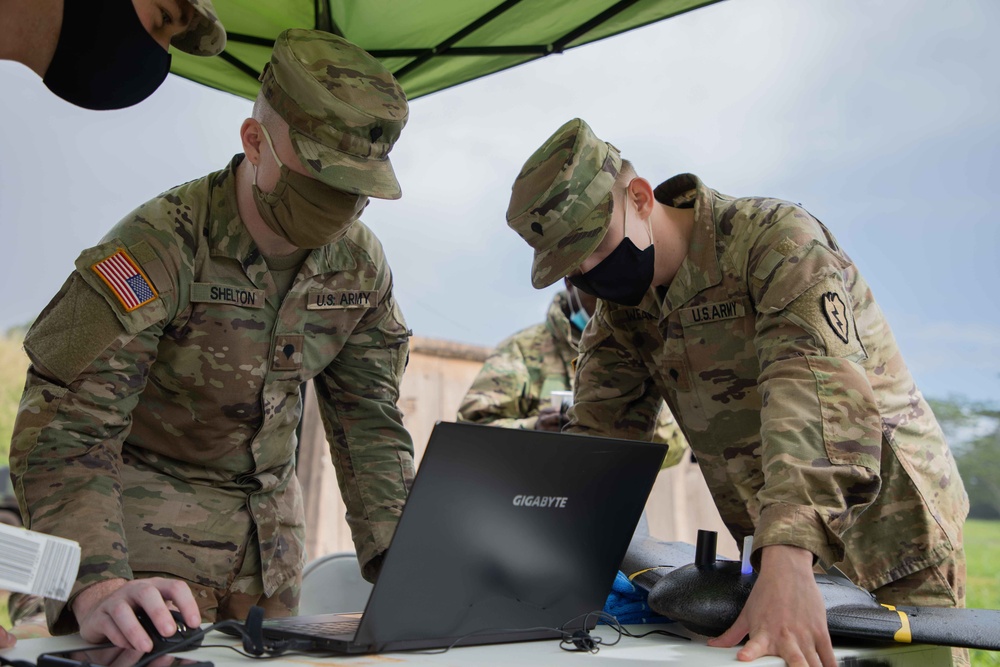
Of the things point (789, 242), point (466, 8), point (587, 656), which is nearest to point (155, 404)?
point (587, 656)

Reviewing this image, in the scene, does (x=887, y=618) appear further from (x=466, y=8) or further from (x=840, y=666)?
(x=466, y=8)

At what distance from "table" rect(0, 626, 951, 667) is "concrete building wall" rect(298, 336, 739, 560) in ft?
9.00

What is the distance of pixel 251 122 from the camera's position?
6.17ft

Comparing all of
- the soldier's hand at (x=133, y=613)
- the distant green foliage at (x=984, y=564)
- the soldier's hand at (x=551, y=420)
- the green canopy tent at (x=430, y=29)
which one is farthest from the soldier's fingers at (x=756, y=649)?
the distant green foliage at (x=984, y=564)

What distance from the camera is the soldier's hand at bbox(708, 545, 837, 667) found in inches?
47.7

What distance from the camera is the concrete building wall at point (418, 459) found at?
169 inches

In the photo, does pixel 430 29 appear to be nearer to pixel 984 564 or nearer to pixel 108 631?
pixel 108 631

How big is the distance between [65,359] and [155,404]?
0.31 metres

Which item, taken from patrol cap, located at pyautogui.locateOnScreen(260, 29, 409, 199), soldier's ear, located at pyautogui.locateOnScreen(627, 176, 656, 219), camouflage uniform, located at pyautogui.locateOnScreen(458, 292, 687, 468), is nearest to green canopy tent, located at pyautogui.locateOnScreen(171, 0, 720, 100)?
patrol cap, located at pyautogui.locateOnScreen(260, 29, 409, 199)

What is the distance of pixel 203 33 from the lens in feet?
5.39

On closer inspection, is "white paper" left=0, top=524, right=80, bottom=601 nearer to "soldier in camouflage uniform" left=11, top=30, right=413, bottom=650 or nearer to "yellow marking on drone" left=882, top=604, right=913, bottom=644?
"soldier in camouflage uniform" left=11, top=30, right=413, bottom=650

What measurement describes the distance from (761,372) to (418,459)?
127 inches

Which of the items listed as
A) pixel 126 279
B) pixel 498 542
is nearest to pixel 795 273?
pixel 498 542

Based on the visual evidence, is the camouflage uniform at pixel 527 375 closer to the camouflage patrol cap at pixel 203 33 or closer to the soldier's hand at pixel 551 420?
the soldier's hand at pixel 551 420
